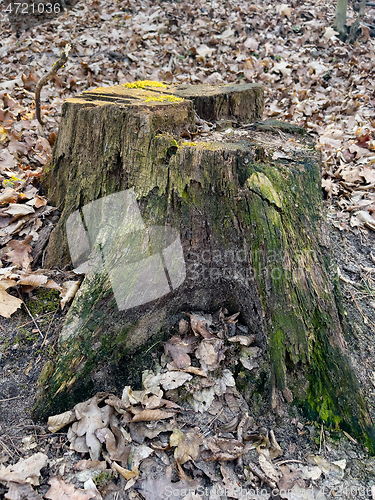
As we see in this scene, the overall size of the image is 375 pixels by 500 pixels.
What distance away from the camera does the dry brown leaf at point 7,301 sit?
7.25ft

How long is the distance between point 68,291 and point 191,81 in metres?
5.26

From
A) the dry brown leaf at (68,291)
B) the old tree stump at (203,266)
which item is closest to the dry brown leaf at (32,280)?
the dry brown leaf at (68,291)

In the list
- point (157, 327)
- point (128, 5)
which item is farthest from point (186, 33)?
point (157, 327)

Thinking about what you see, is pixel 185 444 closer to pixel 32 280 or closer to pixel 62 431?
pixel 62 431

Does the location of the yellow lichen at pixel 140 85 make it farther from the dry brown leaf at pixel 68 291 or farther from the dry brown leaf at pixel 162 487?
the dry brown leaf at pixel 162 487

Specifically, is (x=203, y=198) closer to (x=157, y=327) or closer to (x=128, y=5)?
(x=157, y=327)

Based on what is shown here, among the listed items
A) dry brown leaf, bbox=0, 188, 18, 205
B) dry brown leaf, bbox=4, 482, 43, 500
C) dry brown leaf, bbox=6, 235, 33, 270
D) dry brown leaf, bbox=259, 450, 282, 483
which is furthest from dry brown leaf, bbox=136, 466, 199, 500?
dry brown leaf, bbox=0, 188, 18, 205

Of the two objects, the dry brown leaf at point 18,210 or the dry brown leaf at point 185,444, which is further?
the dry brown leaf at point 18,210

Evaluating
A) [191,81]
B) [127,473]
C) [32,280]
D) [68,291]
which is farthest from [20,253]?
[191,81]

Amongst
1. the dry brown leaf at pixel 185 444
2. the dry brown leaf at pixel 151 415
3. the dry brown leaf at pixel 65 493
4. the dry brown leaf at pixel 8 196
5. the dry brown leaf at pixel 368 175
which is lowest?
the dry brown leaf at pixel 185 444

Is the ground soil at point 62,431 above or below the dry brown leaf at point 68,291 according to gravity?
below

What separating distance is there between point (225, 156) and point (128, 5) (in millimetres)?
9145

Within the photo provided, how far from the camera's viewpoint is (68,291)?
7.59ft

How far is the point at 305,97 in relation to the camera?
5988 mm
